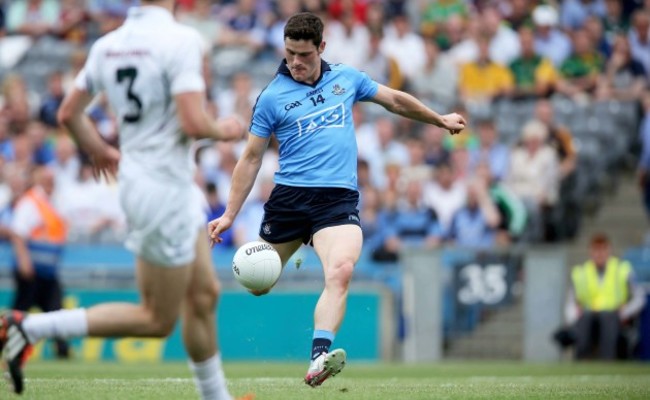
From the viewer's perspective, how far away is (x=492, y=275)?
18.2 meters

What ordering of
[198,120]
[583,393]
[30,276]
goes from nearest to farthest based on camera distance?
1. [198,120]
2. [583,393]
3. [30,276]

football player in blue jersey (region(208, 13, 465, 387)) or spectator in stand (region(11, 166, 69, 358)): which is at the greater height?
football player in blue jersey (region(208, 13, 465, 387))

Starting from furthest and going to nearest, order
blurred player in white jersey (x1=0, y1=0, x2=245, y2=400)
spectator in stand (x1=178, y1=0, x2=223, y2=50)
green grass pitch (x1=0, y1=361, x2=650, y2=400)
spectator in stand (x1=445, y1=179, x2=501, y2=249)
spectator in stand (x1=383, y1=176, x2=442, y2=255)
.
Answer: spectator in stand (x1=178, y1=0, x2=223, y2=50)
spectator in stand (x1=445, y1=179, x2=501, y2=249)
spectator in stand (x1=383, y1=176, x2=442, y2=255)
green grass pitch (x1=0, y1=361, x2=650, y2=400)
blurred player in white jersey (x1=0, y1=0, x2=245, y2=400)

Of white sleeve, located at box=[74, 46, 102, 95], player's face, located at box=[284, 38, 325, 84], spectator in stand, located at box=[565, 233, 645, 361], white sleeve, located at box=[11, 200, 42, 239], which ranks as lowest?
spectator in stand, located at box=[565, 233, 645, 361]

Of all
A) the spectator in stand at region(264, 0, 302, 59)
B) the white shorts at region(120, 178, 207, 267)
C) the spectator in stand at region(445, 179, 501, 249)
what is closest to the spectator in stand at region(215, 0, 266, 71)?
the spectator in stand at region(264, 0, 302, 59)

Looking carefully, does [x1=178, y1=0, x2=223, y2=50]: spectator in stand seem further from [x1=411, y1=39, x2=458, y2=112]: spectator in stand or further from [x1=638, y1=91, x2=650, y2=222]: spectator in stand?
[x1=638, y1=91, x2=650, y2=222]: spectator in stand

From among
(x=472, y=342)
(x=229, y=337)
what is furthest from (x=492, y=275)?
(x=229, y=337)

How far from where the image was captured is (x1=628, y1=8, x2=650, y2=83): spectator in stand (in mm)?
22531

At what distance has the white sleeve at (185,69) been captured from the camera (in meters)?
7.13

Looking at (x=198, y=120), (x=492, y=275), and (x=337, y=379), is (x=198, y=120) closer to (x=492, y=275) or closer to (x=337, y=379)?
(x=337, y=379)

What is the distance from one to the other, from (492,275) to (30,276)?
20.1ft

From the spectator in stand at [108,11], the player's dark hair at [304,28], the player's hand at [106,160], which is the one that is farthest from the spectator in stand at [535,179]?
the player's hand at [106,160]

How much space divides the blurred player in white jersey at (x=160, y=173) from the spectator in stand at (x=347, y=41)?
15008 millimetres

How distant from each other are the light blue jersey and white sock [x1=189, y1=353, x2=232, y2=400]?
3078mm
